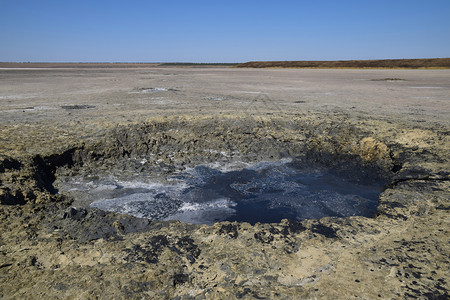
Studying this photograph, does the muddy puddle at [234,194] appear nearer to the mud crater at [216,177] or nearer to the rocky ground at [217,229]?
the mud crater at [216,177]

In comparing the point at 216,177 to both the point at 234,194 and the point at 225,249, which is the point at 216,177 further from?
the point at 225,249

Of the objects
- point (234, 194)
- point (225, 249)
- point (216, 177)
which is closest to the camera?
point (225, 249)

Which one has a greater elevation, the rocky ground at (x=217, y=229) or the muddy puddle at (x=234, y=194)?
the rocky ground at (x=217, y=229)

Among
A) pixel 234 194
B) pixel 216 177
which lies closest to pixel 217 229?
pixel 234 194

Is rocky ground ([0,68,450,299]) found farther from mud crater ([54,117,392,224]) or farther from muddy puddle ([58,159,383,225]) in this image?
muddy puddle ([58,159,383,225])

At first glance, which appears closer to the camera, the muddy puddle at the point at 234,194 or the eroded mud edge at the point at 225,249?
the eroded mud edge at the point at 225,249

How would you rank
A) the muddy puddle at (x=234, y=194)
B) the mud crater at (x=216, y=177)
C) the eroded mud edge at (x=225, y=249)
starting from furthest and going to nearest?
the mud crater at (x=216, y=177) → the muddy puddle at (x=234, y=194) → the eroded mud edge at (x=225, y=249)

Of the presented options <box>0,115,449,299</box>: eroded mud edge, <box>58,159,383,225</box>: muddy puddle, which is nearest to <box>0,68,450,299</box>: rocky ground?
<box>0,115,449,299</box>: eroded mud edge

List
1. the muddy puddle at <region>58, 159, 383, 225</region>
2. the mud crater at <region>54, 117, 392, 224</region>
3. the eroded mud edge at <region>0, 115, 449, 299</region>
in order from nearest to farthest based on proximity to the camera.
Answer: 1. the eroded mud edge at <region>0, 115, 449, 299</region>
2. the muddy puddle at <region>58, 159, 383, 225</region>
3. the mud crater at <region>54, 117, 392, 224</region>

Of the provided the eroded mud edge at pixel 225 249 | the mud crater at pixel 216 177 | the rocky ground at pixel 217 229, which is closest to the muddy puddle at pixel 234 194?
the mud crater at pixel 216 177

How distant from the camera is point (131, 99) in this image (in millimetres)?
11805

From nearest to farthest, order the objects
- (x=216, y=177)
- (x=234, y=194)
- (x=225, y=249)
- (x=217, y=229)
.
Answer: (x=225, y=249) < (x=217, y=229) < (x=234, y=194) < (x=216, y=177)

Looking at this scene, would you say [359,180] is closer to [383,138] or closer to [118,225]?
[383,138]

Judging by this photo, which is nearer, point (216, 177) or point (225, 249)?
point (225, 249)
